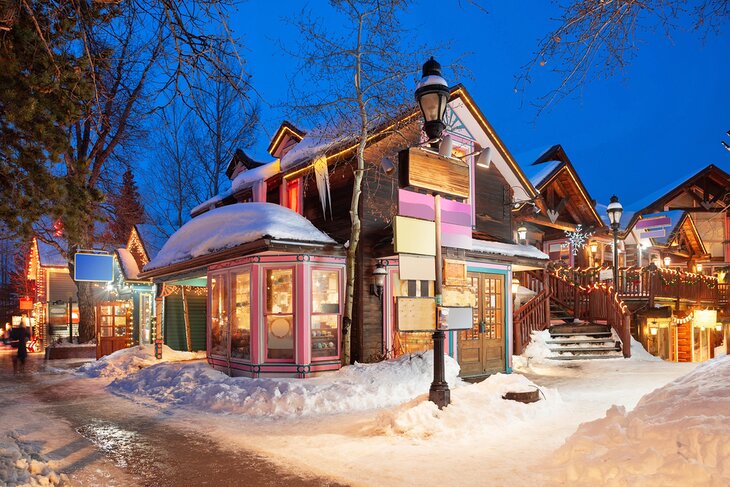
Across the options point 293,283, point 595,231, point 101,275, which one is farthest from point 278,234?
point 595,231

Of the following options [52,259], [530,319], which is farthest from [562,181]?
[52,259]

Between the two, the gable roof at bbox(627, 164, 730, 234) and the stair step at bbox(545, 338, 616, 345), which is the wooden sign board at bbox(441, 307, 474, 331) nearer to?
the stair step at bbox(545, 338, 616, 345)

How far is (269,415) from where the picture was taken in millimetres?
10289

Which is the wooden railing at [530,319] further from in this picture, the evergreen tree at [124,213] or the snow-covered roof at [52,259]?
the snow-covered roof at [52,259]

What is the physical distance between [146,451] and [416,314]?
434cm

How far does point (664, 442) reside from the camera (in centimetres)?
556

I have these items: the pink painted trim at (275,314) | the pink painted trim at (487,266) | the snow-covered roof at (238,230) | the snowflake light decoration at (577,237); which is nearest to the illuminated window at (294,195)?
the snow-covered roof at (238,230)

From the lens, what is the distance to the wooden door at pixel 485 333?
50.1ft

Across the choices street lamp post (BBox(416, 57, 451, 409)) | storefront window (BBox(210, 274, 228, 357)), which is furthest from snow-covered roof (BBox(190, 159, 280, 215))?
street lamp post (BBox(416, 57, 451, 409))

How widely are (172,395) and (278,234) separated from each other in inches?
162

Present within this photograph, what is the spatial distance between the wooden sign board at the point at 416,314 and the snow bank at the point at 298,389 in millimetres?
2528

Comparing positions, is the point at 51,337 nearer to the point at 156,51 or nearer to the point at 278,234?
the point at 278,234

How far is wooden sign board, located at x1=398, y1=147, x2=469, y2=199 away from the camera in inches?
353

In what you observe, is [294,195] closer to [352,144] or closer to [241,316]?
[352,144]
